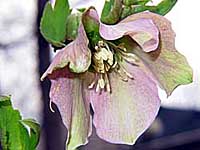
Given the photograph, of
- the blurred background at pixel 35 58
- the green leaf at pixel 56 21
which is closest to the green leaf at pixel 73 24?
the green leaf at pixel 56 21

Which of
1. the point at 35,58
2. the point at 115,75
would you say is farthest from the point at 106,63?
the point at 35,58

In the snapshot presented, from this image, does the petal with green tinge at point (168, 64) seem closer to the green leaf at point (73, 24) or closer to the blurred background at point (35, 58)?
the green leaf at point (73, 24)

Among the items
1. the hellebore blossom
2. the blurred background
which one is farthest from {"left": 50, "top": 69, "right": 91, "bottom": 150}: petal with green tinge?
the blurred background

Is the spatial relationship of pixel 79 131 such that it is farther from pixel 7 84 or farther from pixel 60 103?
pixel 7 84

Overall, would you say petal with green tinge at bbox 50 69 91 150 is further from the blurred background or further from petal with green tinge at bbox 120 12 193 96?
the blurred background

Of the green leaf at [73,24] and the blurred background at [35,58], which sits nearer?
the green leaf at [73,24]

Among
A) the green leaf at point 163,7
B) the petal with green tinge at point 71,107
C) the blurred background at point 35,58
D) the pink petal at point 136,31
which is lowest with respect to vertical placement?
the blurred background at point 35,58

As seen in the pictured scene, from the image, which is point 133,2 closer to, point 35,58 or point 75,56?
point 75,56
